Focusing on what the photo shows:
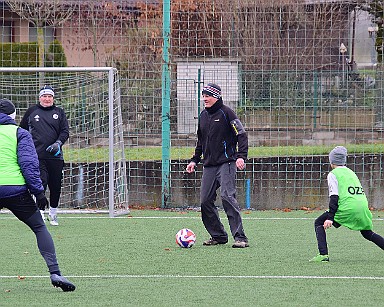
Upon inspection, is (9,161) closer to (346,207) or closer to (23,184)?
(23,184)

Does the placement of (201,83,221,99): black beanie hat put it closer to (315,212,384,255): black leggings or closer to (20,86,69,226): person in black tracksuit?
(315,212,384,255): black leggings

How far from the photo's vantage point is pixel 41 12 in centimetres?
1967

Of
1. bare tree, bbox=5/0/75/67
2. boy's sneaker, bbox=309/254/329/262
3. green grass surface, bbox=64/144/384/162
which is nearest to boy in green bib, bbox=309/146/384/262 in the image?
boy's sneaker, bbox=309/254/329/262

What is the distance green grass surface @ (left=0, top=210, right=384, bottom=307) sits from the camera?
7.67 metres

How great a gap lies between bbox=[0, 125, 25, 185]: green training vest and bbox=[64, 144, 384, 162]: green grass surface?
846cm

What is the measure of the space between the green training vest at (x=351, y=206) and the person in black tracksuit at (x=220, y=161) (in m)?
1.71

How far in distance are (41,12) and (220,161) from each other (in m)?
9.77

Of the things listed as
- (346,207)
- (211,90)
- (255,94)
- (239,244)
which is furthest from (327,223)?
(255,94)

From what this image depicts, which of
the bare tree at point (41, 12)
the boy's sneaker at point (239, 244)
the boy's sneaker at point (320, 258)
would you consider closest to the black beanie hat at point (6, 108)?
the boy's sneaker at point (320, 258)

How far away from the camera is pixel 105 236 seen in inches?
485

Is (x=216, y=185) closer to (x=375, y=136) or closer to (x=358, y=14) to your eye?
(x=375, y=136)

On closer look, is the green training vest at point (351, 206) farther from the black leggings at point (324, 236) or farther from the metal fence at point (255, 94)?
the metal fence at point (255, 94)

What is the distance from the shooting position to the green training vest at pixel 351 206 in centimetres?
955

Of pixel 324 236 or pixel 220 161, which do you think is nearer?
pixel 324 236
